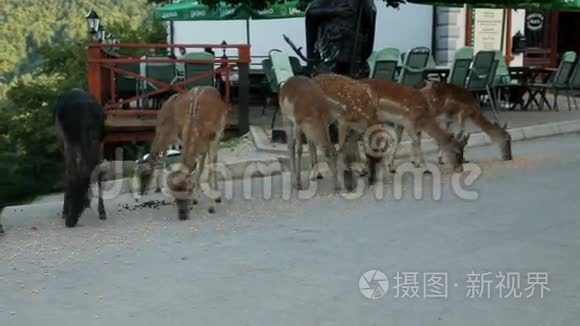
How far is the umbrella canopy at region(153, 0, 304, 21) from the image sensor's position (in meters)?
17.5

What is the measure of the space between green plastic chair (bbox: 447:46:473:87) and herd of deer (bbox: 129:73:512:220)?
14.3ft

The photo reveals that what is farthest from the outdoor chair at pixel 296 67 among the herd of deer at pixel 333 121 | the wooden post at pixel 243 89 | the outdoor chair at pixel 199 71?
the herd of deer at pixel 333 121

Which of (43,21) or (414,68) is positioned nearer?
(414,68)

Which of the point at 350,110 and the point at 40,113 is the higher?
the point at 350,110

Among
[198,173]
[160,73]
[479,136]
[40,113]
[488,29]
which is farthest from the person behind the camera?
[488,29]

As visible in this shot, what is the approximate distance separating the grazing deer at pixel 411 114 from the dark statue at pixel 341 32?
1478 mm

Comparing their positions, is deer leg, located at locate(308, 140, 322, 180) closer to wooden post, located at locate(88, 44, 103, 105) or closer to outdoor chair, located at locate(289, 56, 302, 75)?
outdoor chair, located at locate(289, 56, 302, 75)

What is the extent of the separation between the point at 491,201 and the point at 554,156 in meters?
3.12

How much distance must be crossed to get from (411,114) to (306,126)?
133cm

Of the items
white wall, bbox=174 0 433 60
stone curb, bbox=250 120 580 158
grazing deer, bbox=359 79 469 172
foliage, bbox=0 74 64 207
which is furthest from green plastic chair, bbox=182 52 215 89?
white wall, bbox=174 0 433 60

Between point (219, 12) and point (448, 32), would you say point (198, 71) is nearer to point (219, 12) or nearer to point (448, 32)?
point (219, 12)

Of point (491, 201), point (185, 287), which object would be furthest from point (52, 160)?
point (185, 287)

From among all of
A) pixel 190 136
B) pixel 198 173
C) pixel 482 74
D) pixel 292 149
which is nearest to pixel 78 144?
pixel 190 136

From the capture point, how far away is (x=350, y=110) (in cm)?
817
